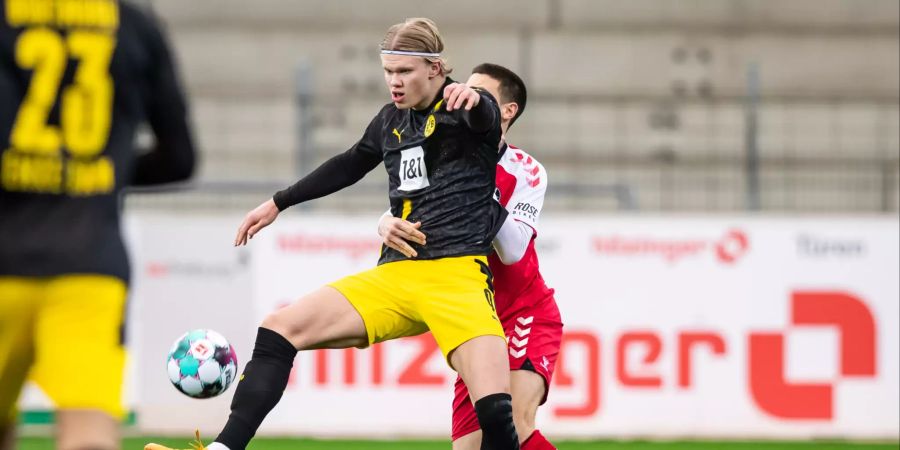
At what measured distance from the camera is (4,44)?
3654 mm

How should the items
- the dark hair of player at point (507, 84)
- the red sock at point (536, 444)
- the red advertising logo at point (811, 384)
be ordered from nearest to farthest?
the red sock at point (536, 444) < the dark hair of player at point (507, 84) < the red advertising logo at point (811, 384)

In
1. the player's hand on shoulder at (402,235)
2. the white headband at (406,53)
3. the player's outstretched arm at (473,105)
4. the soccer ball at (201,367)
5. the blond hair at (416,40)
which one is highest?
the blond hair at (416,40)

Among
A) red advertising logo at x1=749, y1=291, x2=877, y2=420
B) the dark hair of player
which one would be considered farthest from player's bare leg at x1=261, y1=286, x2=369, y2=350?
red advertising logo at x1=749, y1=291, x2=877, y2=420

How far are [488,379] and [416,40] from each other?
1300 millimetres

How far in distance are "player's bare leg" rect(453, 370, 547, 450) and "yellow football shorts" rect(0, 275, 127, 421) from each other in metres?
2.64

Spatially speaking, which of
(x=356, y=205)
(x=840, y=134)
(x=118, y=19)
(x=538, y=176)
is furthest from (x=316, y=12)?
(x=118, y=19)

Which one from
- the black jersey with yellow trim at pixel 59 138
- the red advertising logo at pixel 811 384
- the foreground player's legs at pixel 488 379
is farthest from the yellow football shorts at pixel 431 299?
the red advertising logo at pixel 811 384

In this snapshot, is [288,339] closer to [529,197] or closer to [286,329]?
[286,329]

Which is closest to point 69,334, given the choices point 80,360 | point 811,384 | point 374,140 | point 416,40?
point 80,360

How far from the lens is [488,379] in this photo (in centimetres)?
550

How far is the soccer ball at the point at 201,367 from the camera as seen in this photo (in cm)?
626

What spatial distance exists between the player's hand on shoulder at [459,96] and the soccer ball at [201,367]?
1.75m

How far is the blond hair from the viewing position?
5621 millimetres

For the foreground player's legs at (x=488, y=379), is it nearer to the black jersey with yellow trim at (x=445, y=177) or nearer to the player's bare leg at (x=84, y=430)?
the black jersey with yellow trim at (x=445, y=177)
